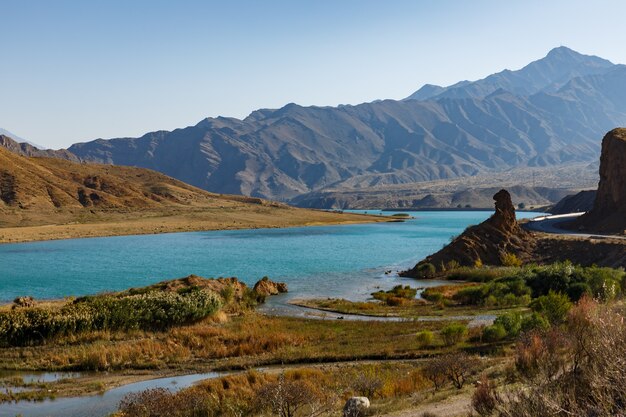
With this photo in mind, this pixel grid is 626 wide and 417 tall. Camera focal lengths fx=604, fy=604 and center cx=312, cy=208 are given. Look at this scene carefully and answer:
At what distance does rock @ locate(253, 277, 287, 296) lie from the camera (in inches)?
2105

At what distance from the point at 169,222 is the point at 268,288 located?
108 metres

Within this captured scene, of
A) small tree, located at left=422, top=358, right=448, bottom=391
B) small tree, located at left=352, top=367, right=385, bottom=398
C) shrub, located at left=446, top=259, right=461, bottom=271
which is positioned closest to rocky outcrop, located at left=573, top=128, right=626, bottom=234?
shrub, located at left=446, top=259, right=461, bottom=271

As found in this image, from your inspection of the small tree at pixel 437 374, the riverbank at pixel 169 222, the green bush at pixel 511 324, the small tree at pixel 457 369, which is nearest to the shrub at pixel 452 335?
the green bush at pixel 511 324

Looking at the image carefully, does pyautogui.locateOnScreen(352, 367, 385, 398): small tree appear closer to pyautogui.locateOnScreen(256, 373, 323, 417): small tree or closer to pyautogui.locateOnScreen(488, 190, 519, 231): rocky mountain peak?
pyautogui.locateOnScreen(256, 373, 323, 417): small tree

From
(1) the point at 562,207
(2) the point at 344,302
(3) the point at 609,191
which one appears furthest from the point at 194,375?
(1) the point at 562,207

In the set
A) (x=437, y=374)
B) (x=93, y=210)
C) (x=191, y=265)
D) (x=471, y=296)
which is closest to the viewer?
(x=437, y=374)

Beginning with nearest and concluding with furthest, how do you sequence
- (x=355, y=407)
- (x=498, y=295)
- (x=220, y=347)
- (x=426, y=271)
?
1. (x=355, y=407)
2. (x=220, y=347)
3. (x=498, y=295)
4. (x=426, y=271)

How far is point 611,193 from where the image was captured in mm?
89312

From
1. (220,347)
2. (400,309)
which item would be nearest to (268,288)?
(400,309)

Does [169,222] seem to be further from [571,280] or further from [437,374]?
[437,374]

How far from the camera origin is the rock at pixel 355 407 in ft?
56.2

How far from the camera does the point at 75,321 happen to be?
113 feet

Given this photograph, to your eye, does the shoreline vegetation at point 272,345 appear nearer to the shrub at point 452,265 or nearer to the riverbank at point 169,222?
the shrub at point 452,265

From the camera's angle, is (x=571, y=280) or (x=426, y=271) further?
(x=426, y=271)
